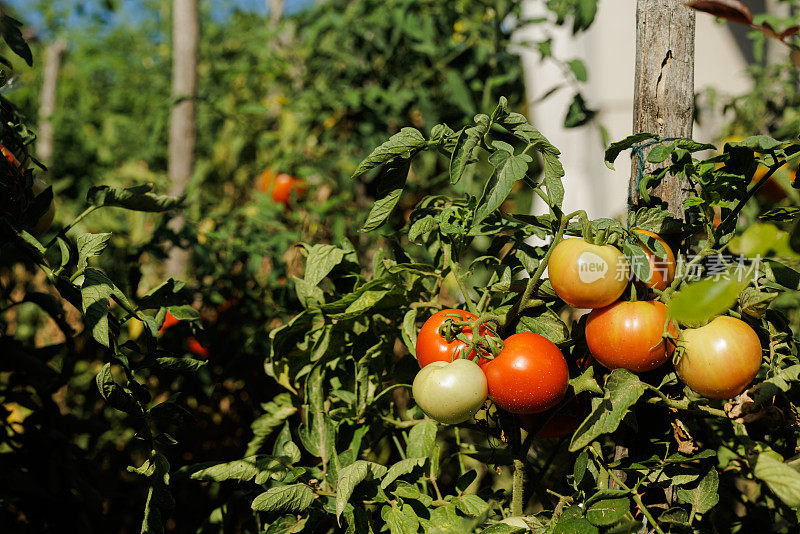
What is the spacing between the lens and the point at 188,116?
1953mm

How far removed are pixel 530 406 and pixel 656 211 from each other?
29cm

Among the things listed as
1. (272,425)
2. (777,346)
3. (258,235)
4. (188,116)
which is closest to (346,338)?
(272,425)

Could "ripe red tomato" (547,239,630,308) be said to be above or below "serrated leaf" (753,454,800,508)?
above

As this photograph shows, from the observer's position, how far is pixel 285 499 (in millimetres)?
706

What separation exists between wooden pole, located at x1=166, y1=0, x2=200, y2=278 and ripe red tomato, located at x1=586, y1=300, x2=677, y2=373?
153 centimetres

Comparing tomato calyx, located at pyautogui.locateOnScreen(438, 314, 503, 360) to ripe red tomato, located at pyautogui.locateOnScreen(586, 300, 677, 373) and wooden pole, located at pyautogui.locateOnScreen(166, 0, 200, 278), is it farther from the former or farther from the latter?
wooden pole, located at pyautogui.locateOnScreen(166, 0, 200, 278)

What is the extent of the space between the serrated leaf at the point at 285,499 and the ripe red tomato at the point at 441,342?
0.21 m

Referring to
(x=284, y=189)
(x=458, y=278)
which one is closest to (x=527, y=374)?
(x=458, y=278)

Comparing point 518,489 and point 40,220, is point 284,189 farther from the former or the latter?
Answer: point 518,489

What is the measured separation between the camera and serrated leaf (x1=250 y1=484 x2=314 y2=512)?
68 cm

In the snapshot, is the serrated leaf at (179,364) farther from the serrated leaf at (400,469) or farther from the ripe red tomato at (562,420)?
the ripe red tomato at (562,420)

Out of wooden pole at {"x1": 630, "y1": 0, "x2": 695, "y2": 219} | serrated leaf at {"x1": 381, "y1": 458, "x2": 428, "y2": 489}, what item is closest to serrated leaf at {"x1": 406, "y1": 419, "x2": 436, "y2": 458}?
serrated leaf at {"x1": 381, "y1": 458, "x2": 428, "y2": 489}

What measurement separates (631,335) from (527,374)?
12cm

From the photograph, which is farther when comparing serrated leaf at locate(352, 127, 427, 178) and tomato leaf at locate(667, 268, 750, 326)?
serrated leaf at locate(352, 127, 427, 178)
